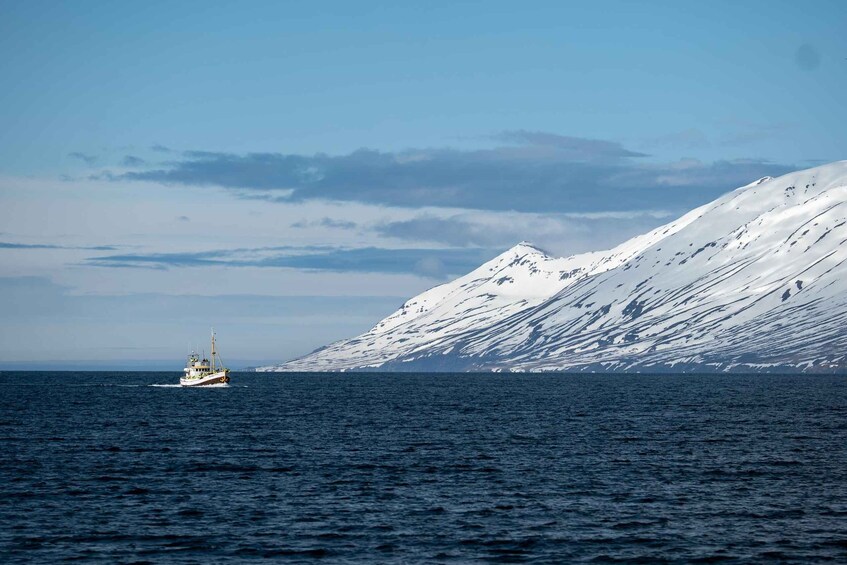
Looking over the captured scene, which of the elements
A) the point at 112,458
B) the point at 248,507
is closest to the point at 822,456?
the point at 248,507

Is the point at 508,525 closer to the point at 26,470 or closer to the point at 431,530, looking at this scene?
the point at 431,530

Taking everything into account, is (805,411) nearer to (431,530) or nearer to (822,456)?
(822,456)

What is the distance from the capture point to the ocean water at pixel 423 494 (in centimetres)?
5931

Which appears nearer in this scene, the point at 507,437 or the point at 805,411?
the point at 507,437

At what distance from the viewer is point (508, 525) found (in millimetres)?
65750

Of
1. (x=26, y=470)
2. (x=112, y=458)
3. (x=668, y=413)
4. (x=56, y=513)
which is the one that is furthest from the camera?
(x=668, y=413)

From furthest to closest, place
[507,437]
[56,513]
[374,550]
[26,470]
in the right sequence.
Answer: [507,437]
[26,470]
[56,513]
[374,550]

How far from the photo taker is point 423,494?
255 feet

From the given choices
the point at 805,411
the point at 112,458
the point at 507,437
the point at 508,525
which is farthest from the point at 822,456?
the point at 805,411

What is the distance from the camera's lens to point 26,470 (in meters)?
91.4

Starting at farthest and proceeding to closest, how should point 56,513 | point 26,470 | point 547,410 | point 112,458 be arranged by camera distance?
point 547,410
point 112,458
point 26,470
point 56,513

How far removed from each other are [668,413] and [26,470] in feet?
364

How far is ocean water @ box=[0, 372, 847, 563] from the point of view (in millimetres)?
59312

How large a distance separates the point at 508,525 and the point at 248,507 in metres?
17.2
